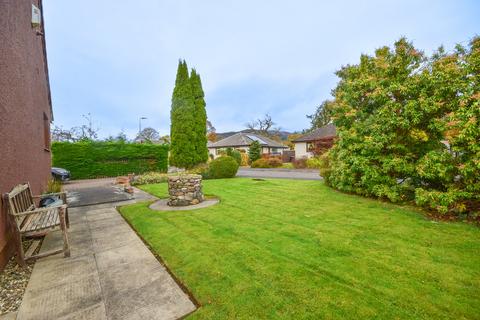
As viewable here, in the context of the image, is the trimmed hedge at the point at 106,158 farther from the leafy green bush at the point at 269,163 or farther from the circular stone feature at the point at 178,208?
the circular stone feature at the point at 178,208

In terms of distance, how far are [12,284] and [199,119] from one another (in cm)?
1959

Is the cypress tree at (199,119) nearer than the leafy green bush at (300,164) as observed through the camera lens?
Yes

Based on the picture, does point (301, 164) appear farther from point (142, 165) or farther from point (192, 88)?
point (142, 165)

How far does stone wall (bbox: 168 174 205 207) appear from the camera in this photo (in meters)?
8.24

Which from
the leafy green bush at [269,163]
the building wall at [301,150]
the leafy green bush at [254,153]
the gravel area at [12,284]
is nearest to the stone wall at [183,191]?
the gravel area at [12,284]

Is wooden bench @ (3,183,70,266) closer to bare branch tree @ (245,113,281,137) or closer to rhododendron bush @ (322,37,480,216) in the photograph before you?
rhododendron bush @ (322,37,480,216)

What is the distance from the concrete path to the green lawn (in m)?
0.33

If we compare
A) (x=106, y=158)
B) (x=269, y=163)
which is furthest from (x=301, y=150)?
(x=106, y=158)

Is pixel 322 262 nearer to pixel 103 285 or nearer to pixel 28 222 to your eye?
pixel 103 285

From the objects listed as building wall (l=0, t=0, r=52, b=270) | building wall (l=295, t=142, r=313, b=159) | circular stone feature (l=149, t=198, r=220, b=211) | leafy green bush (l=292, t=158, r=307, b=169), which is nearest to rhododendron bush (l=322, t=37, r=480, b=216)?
circular stone feature (l=149, t=198, r=220, b=211)

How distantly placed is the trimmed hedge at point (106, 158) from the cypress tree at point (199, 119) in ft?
11.8

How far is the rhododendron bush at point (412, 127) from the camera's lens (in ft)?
19.0

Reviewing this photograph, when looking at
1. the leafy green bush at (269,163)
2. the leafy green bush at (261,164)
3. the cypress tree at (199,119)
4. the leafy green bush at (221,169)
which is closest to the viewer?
the leafy green bush at (221,169)

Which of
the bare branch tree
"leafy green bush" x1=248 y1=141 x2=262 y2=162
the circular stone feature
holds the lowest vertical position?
the circular stone feature
